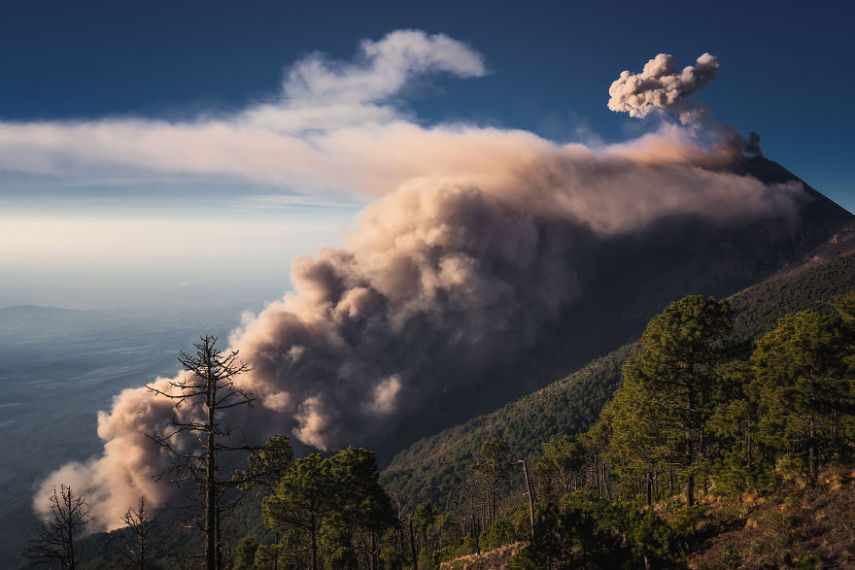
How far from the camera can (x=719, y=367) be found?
28062 mm

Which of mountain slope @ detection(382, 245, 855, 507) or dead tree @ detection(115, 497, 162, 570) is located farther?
mountain slope @ detection(382, 245, 855, 507)

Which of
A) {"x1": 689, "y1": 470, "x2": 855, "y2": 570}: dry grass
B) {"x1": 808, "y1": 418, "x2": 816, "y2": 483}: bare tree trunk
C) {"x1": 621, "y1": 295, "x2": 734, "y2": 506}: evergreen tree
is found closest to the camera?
{"x1": 689, "y1": 470, "x2": 855, "y2": 570}: dry grass

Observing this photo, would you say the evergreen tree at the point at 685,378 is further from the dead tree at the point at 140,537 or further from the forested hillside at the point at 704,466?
the dead tree at the point at 140,537

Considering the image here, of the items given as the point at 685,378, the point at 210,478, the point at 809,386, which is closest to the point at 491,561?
the point at 685,378

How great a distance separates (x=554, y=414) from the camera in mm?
172375

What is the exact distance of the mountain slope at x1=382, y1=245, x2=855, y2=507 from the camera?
158 metres

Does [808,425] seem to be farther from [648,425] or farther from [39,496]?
[39,496]

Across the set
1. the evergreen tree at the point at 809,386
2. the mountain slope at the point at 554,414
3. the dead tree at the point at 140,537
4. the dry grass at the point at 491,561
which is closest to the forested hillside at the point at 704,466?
the evergreen tree at the point at 809,386

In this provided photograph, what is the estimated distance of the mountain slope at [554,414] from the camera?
517 feet

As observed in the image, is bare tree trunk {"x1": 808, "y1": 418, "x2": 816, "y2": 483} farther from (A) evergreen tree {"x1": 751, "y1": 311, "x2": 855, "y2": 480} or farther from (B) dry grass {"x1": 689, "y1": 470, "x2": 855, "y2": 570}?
(B) dry grass {"x1": 689, "y1": 470, "x2": 855, "y2": 570}

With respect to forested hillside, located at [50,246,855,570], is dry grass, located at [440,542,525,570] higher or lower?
lower

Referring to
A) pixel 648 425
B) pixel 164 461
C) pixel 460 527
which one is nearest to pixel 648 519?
pixel 648 425

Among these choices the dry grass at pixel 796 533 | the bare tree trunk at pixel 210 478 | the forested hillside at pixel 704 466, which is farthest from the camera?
the forested hillside at pixel 704 466

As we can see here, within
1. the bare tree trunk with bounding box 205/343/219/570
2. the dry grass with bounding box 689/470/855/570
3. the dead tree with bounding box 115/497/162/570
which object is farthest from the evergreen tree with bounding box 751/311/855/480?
the dead tree with bounding box 115/497/162/570
